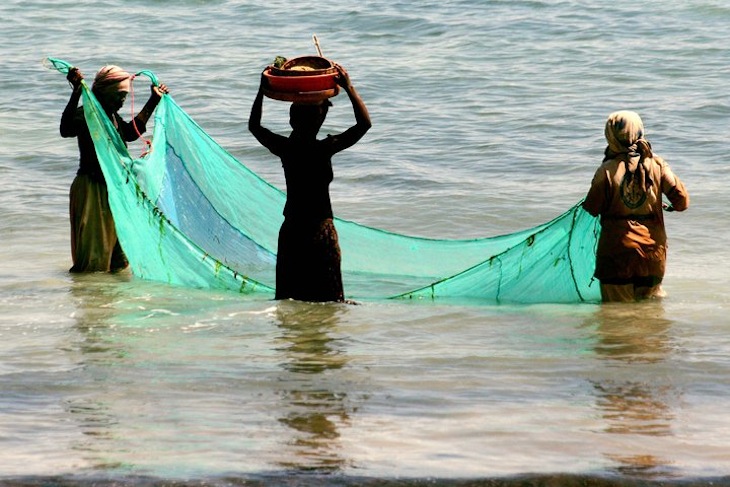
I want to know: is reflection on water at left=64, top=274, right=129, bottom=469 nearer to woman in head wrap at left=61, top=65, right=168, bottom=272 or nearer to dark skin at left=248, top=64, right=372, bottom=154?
woman in head wrap at left=61, top=65, right=168, bottom=272

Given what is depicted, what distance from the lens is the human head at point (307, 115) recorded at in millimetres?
6410

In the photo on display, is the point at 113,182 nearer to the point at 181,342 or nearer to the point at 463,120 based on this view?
the point at 181,342

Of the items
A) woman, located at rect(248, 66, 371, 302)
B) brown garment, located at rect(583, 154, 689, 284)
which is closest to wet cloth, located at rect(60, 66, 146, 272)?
woman, located at rect(248, 66, 371, 302)

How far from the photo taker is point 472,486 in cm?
430

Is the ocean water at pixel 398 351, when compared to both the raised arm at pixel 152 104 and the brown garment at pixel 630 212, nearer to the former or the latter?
the brown garment at pixel 630 212

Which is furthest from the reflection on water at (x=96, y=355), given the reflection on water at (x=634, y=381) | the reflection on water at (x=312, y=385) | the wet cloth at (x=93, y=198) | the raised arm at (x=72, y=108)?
the reflection on water at (x=634, y=381)

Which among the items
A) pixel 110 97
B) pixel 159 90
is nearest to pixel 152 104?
pixel 159 90

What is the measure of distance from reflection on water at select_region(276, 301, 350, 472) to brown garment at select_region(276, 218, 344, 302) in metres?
0.07

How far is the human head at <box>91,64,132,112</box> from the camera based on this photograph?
292 inches

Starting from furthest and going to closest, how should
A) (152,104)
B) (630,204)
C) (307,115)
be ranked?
(152,104), (630,204), (307,115)

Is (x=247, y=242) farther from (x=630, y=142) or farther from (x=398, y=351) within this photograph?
(x=630, y=142)

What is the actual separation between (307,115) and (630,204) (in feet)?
5.69

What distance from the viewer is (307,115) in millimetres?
6418

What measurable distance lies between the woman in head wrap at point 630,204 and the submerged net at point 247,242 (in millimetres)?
251
